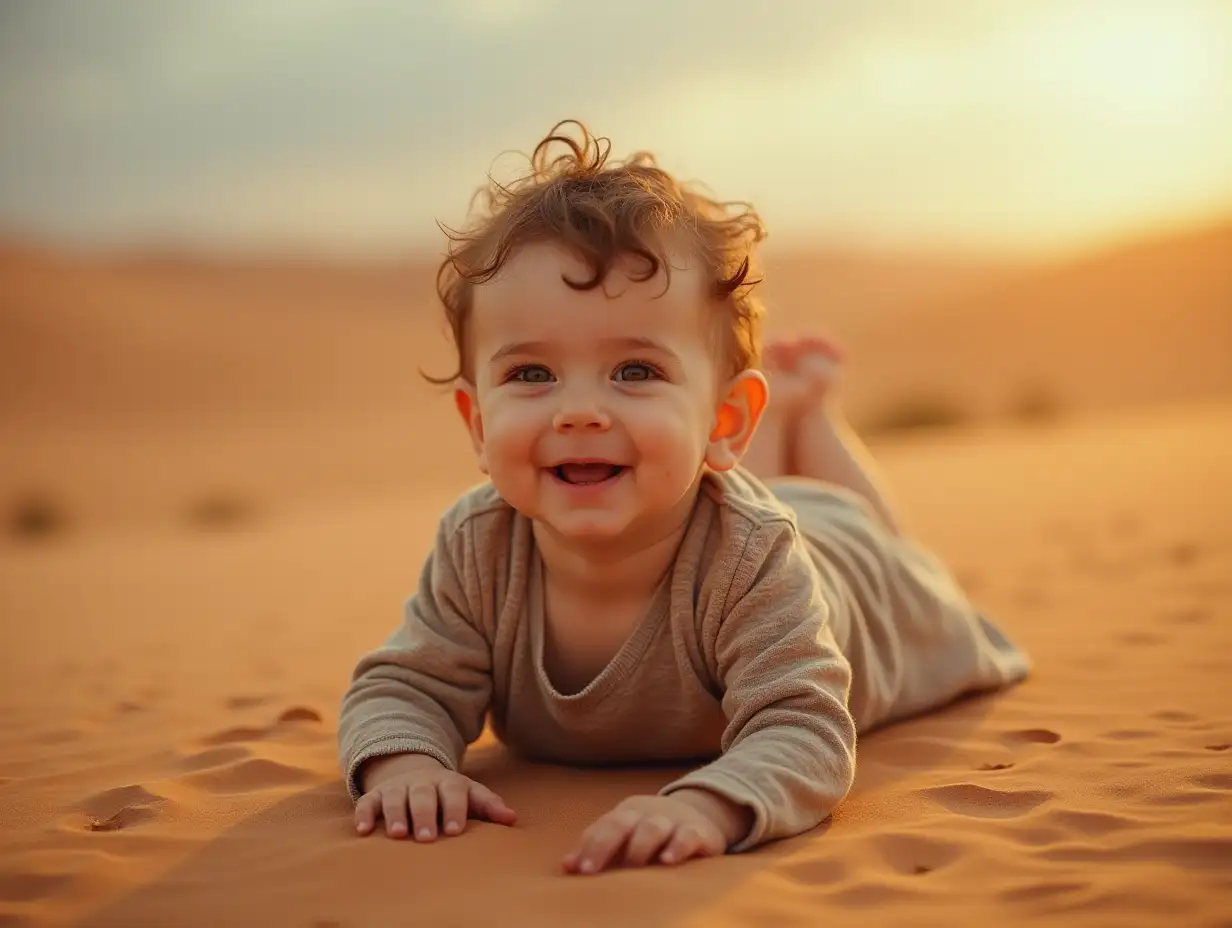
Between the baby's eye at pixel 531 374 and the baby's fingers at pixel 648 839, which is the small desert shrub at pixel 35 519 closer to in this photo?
the baby's eye at pixel 531 374

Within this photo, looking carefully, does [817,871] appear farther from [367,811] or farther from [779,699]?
[367,811]

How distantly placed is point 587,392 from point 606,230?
35 centimetres

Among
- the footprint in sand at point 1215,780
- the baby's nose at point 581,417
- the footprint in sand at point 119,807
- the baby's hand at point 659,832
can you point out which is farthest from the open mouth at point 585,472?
the footprint in sand at point 1215,780

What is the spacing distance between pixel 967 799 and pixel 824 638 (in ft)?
1.55

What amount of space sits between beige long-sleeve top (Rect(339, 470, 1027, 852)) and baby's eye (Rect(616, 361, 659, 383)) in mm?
454

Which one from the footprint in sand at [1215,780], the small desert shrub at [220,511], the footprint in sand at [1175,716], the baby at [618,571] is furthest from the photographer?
the small desert shrub at [220,511]

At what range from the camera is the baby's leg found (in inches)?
178

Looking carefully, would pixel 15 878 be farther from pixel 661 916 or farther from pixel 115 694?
pixel 115 694

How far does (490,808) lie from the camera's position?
291cm

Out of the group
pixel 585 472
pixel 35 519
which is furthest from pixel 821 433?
pixel 35 519

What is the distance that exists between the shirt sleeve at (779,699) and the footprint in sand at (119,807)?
4.05 ft

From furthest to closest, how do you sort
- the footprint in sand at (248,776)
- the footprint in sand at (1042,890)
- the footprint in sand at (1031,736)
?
the footprint in sand at (1031,736)
the footprint in sand at (248,776)
the footprint in sand at (1042,890)

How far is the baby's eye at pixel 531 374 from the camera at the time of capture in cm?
292

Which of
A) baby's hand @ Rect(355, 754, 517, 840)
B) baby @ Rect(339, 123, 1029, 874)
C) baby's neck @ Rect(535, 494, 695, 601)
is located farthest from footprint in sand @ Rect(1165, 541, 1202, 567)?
baby's hand @ Rect(355, 754, 517, 840)
